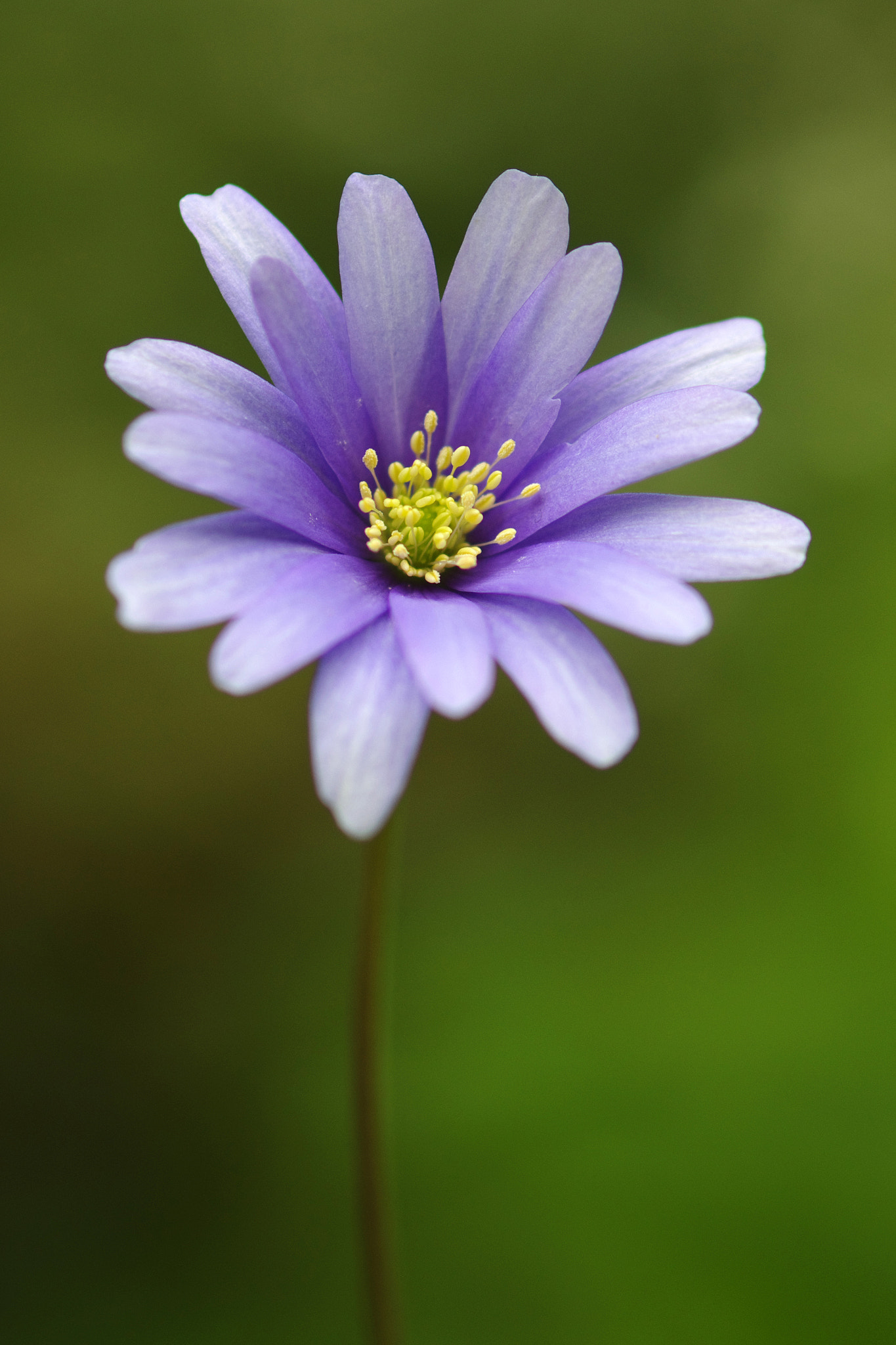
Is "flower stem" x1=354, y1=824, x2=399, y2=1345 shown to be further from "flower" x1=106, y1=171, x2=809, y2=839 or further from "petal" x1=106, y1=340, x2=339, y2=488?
"petal" x1=106, y1=340, x2=339, y2=488

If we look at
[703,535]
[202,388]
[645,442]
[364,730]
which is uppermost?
[202,388]

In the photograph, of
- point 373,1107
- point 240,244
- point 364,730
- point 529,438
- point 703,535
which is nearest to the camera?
point 364,730

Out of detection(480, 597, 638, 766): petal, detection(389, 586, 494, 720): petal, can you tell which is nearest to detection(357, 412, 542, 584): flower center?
detection(389, 586, 494, 720): petal

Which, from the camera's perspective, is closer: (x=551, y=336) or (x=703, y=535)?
(x=703, y=535)

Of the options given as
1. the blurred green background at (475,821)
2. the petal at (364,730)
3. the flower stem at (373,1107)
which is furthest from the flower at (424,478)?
the blurred green background at (475,821)

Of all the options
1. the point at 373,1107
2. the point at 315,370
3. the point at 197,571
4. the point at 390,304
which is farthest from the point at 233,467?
the point at 373,1107

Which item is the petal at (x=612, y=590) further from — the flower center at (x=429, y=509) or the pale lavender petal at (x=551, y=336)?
the pale lavender petal at (x=551, y=336)

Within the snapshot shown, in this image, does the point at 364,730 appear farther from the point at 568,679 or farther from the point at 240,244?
the point at 240,244
